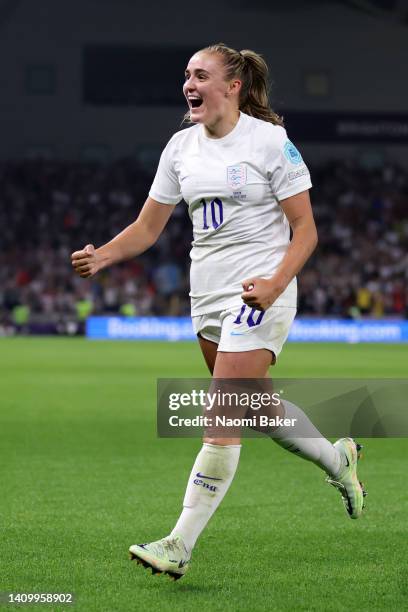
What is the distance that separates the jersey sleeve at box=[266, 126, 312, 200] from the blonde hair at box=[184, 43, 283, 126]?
1.05ft

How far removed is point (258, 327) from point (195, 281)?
38 cm

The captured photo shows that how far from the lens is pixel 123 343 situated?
31047 mm

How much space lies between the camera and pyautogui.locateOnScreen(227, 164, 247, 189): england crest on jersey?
4.84m

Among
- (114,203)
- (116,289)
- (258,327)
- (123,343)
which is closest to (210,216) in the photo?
(258,327)

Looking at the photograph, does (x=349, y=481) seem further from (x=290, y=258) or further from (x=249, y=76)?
(x=249, y=76)

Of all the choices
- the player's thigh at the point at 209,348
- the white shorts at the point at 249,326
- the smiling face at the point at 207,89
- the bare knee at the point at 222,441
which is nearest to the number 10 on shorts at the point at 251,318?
the white shorts at the point at 249,326

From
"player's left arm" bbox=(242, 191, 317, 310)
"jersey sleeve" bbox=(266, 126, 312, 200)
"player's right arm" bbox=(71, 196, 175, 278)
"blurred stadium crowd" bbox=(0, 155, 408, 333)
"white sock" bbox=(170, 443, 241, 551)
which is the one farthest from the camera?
"blurred stadium crowd" bbox=(0, 155, 408, 333)

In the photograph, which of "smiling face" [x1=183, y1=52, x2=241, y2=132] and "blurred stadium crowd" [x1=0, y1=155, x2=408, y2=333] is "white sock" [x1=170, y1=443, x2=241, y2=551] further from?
"blurred stadium crowd" [x1=0, y1=155, x2=408, y2=333]

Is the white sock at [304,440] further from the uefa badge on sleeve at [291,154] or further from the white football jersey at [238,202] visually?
the uefa badge on sleeve at [291,154]

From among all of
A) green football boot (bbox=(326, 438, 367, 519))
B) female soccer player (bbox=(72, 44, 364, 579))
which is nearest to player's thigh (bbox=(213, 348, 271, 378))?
female soccer player (bbox=(72, 44, 364, 579))

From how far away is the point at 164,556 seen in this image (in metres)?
Result: 4.65

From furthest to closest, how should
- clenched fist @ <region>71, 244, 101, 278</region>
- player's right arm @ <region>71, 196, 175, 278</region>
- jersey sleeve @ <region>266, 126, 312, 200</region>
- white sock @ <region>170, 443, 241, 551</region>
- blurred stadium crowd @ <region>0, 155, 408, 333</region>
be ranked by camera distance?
blurred stadium crowd @ <region>0, 155, 408, 333</region>, player's right arm @ <region>71, 196, 175, 278</region>, clenched fist @ <region>71, 244, 101, 278</region>, jersey sleeve @ <region>266, 126, 312, 200</region>, white sock @ <region>170, 443, 241, 551</region>

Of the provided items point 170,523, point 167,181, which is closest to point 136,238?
point 167,181

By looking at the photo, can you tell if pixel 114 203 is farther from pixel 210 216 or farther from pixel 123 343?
pixel 210 216
